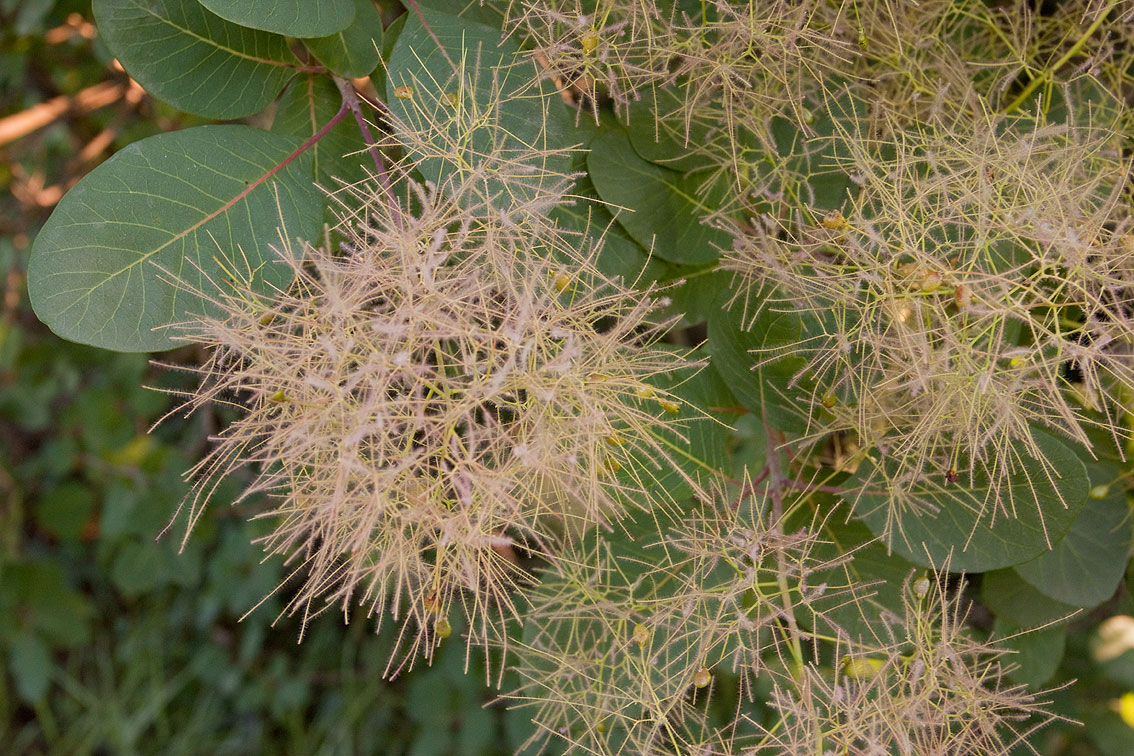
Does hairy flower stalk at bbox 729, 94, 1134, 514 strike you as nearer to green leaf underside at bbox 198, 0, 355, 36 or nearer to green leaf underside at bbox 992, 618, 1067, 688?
green leaf underside at bbox 992, 618, 1067, 688

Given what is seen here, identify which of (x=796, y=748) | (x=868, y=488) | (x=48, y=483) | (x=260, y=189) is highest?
(x=260, y=189)

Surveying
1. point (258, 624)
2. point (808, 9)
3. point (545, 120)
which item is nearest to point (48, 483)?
point (258, 624)

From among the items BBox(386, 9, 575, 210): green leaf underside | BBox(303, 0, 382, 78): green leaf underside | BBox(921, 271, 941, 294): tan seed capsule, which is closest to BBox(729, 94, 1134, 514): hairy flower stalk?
BBox(921, 271, 941, 294): tan seed capsule

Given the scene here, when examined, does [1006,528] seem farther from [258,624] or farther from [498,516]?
[258,624]

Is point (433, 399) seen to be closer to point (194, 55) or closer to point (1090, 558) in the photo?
point (194, 55)

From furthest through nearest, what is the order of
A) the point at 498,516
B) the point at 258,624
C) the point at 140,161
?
the point at 258,624, the point at 140,161, the point at 498,516

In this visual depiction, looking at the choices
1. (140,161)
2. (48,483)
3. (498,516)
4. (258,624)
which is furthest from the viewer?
(48,483)

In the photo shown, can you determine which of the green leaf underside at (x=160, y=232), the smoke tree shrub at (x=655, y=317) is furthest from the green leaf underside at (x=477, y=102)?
the green leaf underside at (x=160, y=232)
